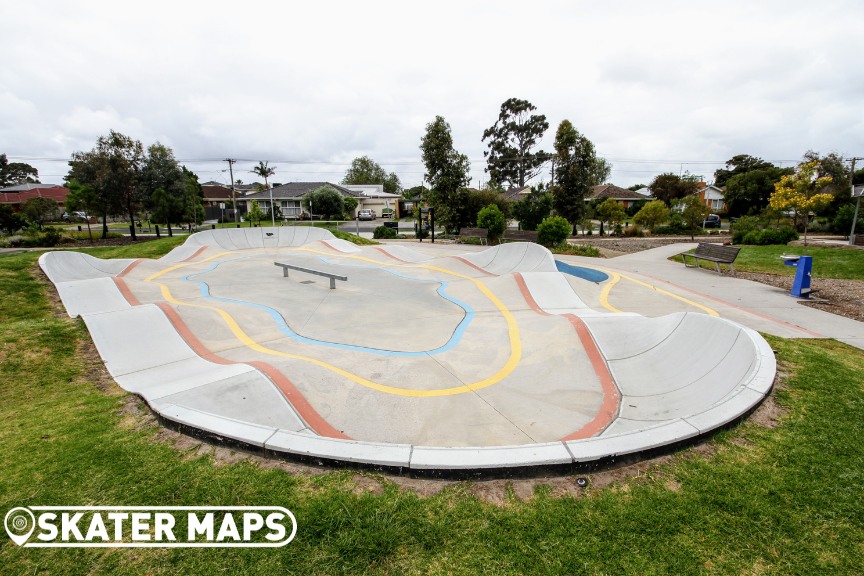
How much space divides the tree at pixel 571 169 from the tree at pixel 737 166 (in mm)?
50924

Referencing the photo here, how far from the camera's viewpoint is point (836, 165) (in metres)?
41.1

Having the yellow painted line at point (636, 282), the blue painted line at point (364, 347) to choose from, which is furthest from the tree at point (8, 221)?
the yellow painted line at point (636, 282)

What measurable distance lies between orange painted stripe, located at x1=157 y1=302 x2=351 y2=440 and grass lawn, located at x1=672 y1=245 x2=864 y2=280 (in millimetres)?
17383

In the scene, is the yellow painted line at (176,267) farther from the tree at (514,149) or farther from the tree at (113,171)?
the tree at (514,149)

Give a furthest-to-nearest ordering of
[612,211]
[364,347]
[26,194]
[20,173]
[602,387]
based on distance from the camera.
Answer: [20,173] < [26,194] < [612,211] < [364,347] < [602,387]

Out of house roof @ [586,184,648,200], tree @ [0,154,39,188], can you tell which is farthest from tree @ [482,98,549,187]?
tree @ [0,154,39,188]

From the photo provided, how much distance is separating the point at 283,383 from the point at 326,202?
4914 centimetres

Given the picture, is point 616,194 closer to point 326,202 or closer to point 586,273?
point 326,202

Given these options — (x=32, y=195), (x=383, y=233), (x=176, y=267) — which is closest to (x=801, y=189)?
(x=383, y=233)

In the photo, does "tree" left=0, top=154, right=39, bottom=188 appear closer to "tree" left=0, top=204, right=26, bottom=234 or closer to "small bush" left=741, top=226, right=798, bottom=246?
"tree" left=0, top=204, right=26, bottom=234

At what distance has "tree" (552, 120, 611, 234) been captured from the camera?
28.0 m

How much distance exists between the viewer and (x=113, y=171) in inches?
1056

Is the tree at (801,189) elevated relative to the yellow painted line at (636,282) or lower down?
Answer: elevated

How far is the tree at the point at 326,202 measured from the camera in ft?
168
